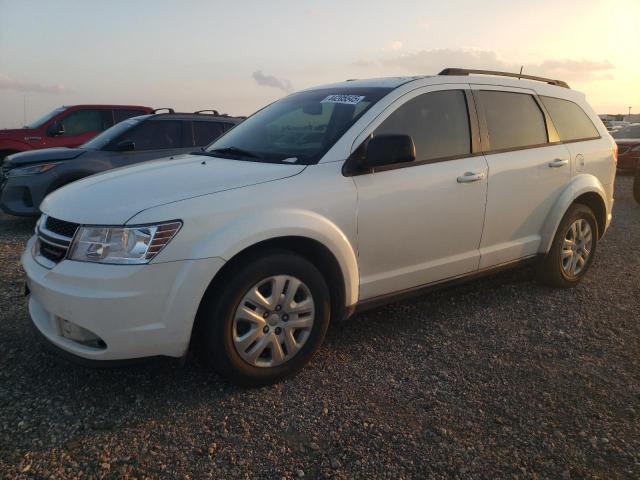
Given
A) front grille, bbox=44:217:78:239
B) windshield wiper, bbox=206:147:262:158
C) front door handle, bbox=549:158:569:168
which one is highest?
windshield wiper, bbox=206:147:262:158

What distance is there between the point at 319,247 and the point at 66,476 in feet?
5.40

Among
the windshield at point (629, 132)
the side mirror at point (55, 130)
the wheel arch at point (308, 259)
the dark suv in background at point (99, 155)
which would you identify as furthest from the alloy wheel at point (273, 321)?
the windshield at point (629, 132)

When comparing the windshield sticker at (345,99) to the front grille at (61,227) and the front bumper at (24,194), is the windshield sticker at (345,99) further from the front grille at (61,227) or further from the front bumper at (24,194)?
the front bumper at (24,194)

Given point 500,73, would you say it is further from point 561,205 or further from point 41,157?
point 41,157

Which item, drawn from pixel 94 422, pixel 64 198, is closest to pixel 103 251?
pixel 64 198

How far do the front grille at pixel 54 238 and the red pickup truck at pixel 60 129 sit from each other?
6.86 m

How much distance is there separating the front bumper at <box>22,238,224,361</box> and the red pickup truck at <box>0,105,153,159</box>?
7383 mm

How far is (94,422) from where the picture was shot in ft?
8.58

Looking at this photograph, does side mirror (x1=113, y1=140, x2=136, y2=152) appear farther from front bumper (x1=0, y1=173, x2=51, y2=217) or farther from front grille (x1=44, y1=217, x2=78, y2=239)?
front grille (x1=44, y1=217, x2=78, y2=239)

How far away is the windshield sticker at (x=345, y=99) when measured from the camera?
350cm

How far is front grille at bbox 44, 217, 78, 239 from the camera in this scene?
270cm

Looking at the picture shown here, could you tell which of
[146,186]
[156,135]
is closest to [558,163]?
[146,186]

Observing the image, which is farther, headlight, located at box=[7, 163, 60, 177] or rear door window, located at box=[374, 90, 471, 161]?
headlight, located at box=[7, 163, 60, 177]

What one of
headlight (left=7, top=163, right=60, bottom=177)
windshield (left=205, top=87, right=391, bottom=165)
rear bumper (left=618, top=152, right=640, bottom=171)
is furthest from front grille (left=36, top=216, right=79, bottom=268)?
rear bumper (left=618, top=152, right=640, bottom=171)
